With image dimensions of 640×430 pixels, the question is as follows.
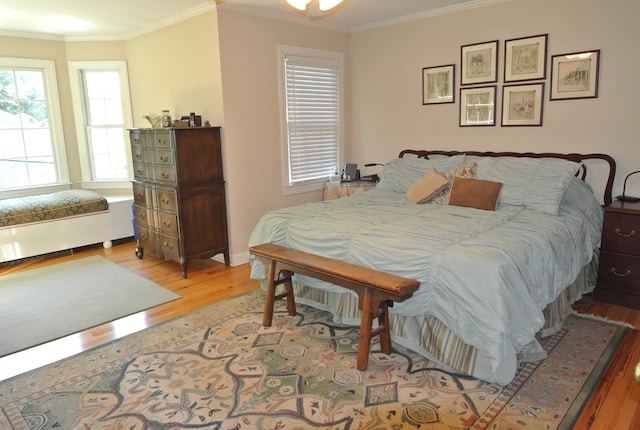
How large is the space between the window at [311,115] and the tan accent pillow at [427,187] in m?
1.58

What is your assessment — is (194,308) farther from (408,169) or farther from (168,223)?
(408,169)

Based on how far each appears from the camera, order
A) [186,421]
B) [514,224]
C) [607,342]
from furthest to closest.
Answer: [514,224], [607,342], [186,421]

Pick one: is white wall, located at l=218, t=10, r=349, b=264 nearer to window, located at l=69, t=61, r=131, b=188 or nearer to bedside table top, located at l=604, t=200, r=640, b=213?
window, located at l=69, t=61, r=131, b=188

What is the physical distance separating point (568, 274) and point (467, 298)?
979 millimetres

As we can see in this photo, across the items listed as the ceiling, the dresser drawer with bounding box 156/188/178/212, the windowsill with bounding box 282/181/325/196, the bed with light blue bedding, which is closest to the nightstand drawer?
the bed with light blue bedding

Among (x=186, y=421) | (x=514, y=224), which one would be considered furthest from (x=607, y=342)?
(x=186, y=421)

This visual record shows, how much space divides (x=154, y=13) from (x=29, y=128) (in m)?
2.40

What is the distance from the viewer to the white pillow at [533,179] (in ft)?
10.9

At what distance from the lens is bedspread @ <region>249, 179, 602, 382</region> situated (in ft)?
7.43

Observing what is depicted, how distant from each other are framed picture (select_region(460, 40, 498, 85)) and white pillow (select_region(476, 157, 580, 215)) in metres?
0.98

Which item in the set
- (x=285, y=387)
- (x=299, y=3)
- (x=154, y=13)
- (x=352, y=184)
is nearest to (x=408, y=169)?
(x=352, y=184)

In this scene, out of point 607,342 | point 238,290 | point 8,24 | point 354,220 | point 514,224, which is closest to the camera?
point 607,342

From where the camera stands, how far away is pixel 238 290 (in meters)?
3.82

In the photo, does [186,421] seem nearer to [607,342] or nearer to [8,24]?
[607,342]
